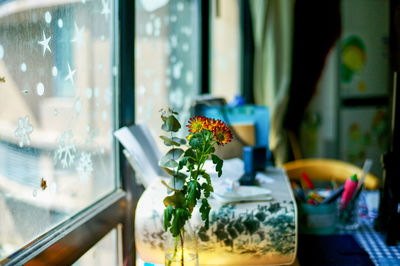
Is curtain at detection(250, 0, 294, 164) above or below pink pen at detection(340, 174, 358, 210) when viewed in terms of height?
above

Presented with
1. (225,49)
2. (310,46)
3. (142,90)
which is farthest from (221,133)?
(310,46)

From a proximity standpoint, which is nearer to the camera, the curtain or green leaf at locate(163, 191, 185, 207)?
green leaf at locate(163, 191, 185, 207)

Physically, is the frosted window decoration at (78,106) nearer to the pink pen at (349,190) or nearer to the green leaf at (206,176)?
the green leaf at (206,176)

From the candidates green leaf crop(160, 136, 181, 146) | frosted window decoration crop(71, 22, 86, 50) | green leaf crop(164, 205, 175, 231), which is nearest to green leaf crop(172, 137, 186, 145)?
green leaf crop(160, 136, 181, 146)

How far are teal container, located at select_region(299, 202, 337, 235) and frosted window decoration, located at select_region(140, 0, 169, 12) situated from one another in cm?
108

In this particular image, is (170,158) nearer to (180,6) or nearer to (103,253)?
(103,253)

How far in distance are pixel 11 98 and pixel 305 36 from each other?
297 centimetres

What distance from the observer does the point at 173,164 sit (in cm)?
87

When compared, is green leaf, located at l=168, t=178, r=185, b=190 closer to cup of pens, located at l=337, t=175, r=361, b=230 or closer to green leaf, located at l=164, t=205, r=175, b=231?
green leaf, located at l=164, t=205, r=175, b=231

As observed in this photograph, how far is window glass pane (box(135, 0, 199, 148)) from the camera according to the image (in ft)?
5.67

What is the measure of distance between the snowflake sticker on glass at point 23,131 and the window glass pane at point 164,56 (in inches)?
17.2

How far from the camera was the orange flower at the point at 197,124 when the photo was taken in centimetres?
84

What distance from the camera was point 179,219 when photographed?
831mm

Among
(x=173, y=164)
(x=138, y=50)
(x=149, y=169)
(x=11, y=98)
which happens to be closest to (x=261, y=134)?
(x=138, y=50)
